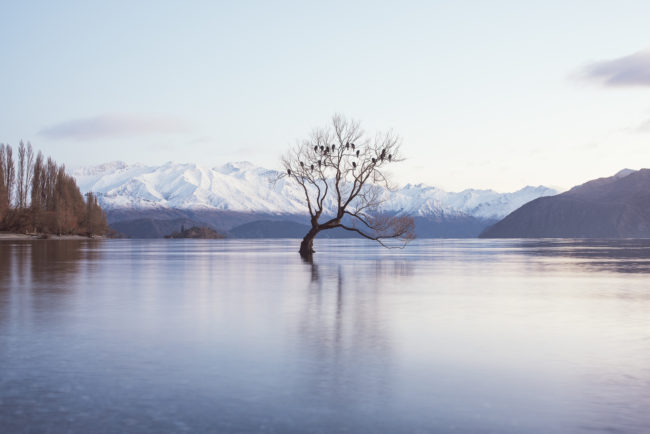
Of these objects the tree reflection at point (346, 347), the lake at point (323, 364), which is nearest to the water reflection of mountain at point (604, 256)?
the lake at point (323, 364)

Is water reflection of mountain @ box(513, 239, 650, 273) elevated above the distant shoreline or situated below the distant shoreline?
below

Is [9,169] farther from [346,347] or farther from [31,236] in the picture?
[346,347]

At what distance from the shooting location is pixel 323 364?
9914mm

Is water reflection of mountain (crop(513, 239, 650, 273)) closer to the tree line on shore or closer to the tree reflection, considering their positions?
the tree reflection

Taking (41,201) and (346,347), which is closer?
(346,347)

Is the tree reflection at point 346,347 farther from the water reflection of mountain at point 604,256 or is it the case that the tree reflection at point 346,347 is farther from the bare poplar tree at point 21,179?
the bare poplar tree at point 21,179

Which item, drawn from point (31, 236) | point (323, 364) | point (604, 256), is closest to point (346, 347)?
point (323, 364)

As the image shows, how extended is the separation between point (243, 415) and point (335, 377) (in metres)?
2.10

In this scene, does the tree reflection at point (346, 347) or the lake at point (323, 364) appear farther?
the tree reflection at point (346, 347)

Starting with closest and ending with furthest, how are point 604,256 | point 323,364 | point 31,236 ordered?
1. point 323,364
2. point 604,256
3. point 31,236

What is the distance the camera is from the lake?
713cm

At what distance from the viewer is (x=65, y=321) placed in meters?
14.3

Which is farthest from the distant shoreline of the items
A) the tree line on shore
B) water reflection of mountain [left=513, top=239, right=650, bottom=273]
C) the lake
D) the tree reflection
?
the tree reflection

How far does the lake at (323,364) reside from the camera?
7.13m
